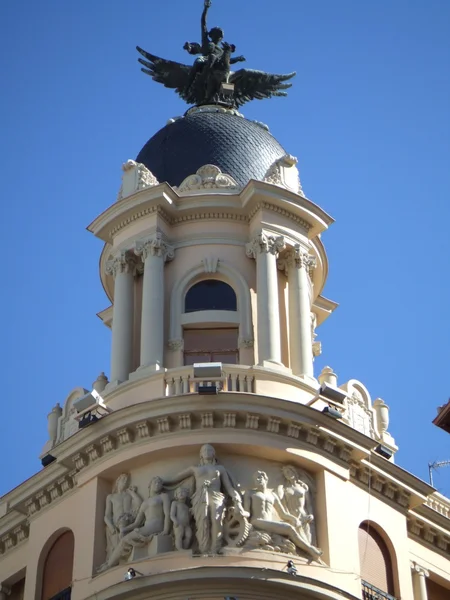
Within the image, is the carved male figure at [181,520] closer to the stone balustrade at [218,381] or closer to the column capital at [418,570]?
the stone balustrade at [218,381]

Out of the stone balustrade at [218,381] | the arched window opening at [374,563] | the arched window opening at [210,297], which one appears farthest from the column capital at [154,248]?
the arched window opening at [374,563]

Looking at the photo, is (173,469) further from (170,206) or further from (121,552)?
(170,206)

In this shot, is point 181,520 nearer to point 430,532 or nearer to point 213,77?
point 430,532

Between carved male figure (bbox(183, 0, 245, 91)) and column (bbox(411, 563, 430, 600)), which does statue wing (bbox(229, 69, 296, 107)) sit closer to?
carved male figure (bbox(183, 0, 245, 91))

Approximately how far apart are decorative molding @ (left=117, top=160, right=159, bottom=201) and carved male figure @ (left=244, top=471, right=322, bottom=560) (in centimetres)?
988

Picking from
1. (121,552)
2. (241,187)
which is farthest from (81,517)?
(241,187)

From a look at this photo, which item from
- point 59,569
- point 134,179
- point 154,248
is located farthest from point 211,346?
point 59,569

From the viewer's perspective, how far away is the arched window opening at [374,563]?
133 ft

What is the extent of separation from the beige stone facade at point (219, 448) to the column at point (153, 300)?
5 centimetres

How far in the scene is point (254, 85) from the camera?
2029 inches

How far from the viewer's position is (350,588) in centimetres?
3919

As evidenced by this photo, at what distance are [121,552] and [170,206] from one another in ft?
33.0

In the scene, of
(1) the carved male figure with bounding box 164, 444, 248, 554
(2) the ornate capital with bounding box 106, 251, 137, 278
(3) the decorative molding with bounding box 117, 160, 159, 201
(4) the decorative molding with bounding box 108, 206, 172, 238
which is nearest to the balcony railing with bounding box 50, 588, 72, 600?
(1) the carved male figure with bounding box 164, 444, 248, 554

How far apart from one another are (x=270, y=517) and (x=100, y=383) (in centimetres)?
684
